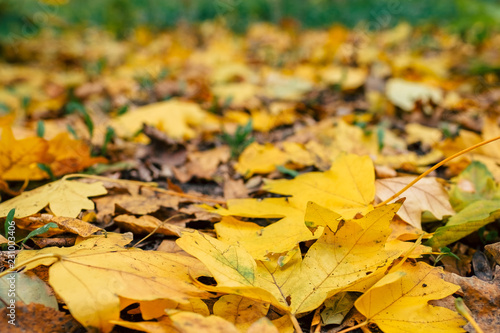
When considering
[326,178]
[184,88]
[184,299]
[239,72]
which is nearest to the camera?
[184,299]

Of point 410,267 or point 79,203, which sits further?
point 79,203

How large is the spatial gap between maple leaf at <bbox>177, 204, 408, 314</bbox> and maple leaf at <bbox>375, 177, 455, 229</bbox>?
0.55 feet

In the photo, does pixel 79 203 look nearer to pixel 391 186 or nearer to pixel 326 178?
pixel 326 178

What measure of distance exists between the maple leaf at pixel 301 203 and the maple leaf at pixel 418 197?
9 cm

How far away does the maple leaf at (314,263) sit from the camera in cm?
73

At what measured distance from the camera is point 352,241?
793 mm

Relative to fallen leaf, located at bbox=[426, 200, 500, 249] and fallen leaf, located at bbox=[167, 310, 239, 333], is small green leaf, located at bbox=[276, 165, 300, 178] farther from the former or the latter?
fallen leaf, located at bbox=[167, 310, 239, 333]

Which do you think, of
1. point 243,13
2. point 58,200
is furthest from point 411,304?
point 243,13

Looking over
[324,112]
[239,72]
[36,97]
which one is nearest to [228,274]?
[324,112]

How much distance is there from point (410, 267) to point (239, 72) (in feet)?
8.43

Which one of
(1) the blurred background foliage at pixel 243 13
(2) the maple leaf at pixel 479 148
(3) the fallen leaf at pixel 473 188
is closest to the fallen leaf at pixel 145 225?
(3) the fallen leaf at pixel 473 188

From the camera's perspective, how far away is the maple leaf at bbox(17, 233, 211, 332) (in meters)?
0.63

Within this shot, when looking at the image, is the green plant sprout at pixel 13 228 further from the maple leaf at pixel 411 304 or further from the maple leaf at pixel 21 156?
the maple leaf at pixel 411 304

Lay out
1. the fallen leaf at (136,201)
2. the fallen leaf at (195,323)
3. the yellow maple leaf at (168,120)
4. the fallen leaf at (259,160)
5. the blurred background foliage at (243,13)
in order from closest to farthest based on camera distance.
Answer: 1. the fallen leaf at (195,323)
2. the fallen leaf at (136,201)
3. the fallen leaf at (259,160)
4. the yellow maple leaf at (168,120)
5. the blurred background foliage at (243,13)
